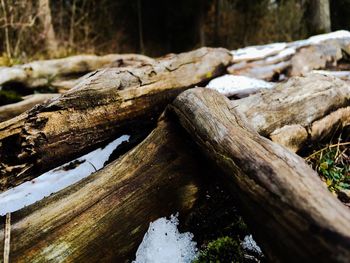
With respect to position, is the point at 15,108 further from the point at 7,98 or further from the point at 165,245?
the point at 165,245

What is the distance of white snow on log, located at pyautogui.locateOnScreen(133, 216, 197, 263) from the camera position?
1497 millimetres

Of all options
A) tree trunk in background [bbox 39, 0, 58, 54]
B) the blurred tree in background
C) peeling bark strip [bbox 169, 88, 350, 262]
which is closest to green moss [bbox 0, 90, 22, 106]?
peeling bark strip [bbox 169, 88, 350, 262]

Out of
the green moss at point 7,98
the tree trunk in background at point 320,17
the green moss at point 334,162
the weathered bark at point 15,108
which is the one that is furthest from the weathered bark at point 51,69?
the tree trunk in background at point 320,17

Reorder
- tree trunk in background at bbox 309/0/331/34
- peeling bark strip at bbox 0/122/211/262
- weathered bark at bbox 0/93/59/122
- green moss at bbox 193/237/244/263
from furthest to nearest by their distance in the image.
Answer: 1. tree trunk in background at bbox 309/0/331/34
2. weathered bark at bbox 0/93/59/122
3. green moss at bbox 193/237/244/263
4. peeling bark strip at bbox 0/122/211/262

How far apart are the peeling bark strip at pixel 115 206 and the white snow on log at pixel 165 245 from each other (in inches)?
1.4

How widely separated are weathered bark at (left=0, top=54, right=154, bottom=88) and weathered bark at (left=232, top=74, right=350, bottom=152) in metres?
1.61

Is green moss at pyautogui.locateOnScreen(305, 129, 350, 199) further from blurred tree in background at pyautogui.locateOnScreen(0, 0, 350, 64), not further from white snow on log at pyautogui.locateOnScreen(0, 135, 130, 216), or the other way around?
blurred tree in background at pyautogui.locateOnScreen(0, 0, 350, 64)

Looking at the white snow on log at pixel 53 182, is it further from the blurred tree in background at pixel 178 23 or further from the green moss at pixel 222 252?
the blurred tree in background at pixel 178 23

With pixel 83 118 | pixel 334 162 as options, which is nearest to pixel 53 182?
pixel 83 118

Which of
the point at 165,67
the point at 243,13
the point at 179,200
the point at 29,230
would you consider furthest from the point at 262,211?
the point at 243,13

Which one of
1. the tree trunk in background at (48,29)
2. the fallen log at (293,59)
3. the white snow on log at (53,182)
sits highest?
the tree trunk in background at (48,29)

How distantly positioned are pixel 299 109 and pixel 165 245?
129 centimetres

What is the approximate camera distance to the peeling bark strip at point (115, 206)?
4.42 feet

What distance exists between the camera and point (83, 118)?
193 cm
